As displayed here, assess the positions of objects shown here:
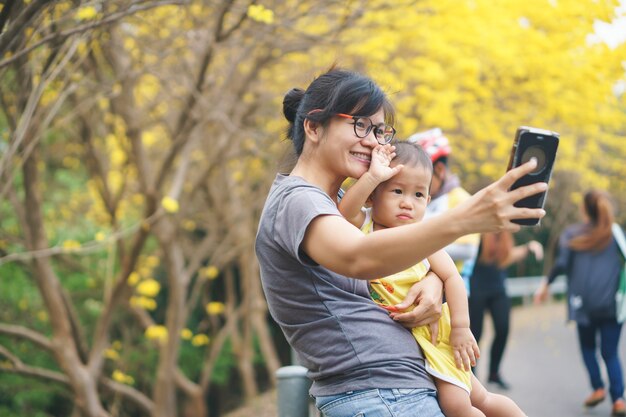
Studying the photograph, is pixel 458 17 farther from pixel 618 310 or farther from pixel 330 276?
pixel 330 276

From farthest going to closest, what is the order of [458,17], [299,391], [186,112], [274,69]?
[274,69] → [458,17] → [186,112] → [299,391]

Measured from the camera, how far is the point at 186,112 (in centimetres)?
763

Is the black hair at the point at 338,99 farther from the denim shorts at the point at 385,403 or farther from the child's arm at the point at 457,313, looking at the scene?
the denim shorts at the point at 385,403

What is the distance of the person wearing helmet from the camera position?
4.67m

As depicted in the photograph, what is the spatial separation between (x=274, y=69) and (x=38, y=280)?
503cm

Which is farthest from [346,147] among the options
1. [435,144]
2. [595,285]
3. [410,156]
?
[595,285]

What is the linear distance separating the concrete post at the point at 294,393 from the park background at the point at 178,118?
94 centimetres

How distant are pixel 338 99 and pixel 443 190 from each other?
267 centimetres

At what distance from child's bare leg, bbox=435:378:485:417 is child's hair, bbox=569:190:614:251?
5.08 meters

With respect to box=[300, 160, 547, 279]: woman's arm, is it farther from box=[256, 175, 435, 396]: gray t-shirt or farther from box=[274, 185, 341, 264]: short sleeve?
box=[256, 175, 435, 396]: gray t-shirt

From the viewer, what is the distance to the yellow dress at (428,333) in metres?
2.45

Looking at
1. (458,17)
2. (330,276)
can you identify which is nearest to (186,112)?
(458,17)

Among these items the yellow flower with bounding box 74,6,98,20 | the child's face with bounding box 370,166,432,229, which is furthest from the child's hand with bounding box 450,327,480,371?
the yellow flower with bounding box 74,6,98,20

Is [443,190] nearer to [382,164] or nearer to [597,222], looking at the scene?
[382,164]
